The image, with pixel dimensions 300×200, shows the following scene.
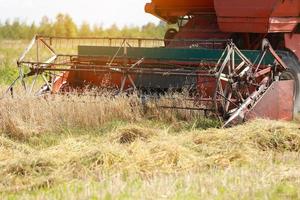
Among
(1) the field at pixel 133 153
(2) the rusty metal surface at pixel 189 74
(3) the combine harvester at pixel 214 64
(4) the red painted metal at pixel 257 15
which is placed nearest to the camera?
(1) the field at pixel 133 153

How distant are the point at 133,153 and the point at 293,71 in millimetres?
4054

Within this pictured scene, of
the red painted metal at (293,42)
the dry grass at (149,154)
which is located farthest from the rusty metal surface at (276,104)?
the red painted metal at (293,42)

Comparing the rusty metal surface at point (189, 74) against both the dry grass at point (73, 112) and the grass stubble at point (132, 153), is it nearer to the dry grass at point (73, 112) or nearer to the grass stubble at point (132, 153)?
the dry grass at point (73, 112)

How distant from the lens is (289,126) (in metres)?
7.36

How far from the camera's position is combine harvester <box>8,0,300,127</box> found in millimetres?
8297

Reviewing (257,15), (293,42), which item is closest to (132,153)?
(257,15)

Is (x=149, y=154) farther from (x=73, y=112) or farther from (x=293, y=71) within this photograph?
(x=293, y=71)

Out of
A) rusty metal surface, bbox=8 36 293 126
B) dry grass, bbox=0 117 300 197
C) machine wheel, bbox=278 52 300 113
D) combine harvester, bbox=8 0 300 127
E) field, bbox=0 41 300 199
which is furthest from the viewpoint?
machine wheel, bbox=278 52 300 113

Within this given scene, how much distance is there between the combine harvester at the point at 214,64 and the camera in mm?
8297

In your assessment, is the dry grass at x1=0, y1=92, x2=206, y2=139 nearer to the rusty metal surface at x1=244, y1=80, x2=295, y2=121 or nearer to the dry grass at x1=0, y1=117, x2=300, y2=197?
the dry grass at x1=0, y1=117, x2=300, y2=197

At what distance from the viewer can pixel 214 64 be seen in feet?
29.3

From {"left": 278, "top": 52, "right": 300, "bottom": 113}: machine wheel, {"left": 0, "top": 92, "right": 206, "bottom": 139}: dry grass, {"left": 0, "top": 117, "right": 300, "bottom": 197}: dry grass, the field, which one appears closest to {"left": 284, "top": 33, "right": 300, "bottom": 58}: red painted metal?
{"left": 278, "top": 52, "right": 300, "bottom": 113}: machine wheel

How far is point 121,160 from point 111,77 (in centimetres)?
382

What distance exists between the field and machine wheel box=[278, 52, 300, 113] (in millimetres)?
817
